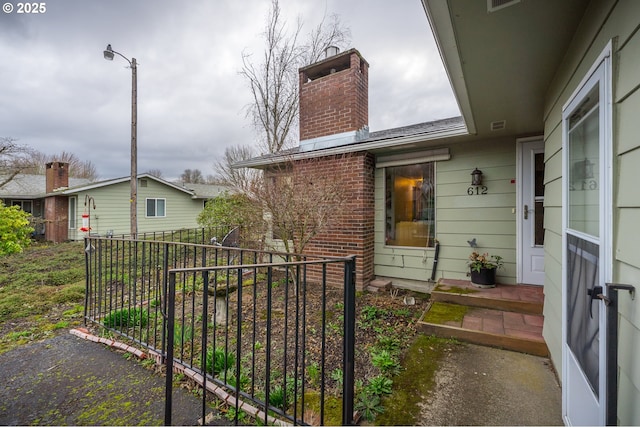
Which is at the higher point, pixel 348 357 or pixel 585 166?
pixel 585 166

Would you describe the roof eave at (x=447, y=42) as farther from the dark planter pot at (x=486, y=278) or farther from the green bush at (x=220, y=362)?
the green bush at (x=220, y=362)

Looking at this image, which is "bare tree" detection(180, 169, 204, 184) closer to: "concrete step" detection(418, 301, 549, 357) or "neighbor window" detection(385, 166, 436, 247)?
"neighbor window" detection(385, 166, 436, 247)

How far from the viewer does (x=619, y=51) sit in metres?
1.15

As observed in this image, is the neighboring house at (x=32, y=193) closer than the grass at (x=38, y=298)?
No

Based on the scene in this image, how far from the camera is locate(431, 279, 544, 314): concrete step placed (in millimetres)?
3195

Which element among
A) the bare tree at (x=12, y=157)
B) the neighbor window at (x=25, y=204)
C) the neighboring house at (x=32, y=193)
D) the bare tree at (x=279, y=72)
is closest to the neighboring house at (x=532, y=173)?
the bare tree at (x=279, y=72)

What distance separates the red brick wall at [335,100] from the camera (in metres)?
5.25

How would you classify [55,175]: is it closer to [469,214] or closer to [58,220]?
[58,220]

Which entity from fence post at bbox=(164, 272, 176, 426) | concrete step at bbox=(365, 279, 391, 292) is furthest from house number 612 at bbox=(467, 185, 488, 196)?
fence post at bbox=(164, 272, 176, 426)

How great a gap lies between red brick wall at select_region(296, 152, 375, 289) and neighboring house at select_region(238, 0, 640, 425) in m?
0.03

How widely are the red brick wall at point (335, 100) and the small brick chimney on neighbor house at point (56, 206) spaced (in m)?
13.0

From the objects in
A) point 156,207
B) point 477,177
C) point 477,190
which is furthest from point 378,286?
point 156,207

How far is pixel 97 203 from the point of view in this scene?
12.3 metres

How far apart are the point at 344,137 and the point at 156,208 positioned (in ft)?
40.9
